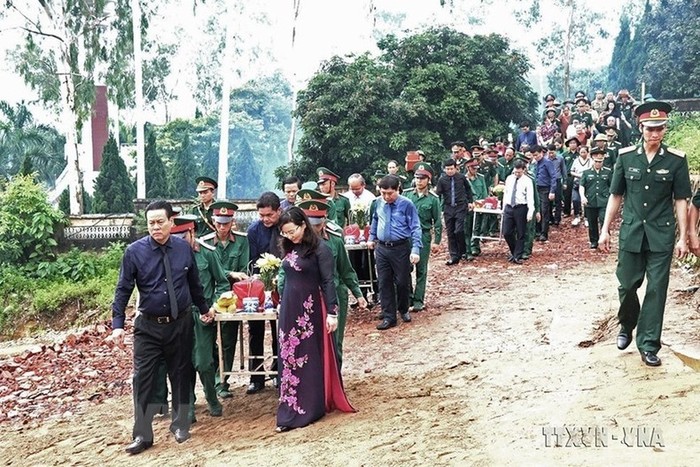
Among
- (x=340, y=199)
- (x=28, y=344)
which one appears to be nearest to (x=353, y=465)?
(x=340, y=199)

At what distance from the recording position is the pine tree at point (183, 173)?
3544 centimetres

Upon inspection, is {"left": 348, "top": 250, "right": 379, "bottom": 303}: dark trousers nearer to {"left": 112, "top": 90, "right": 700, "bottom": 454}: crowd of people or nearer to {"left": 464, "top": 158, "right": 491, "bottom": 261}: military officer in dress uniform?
{"left": 112, "top": 90, "right": 700, "bottom": 454}: crowd of people

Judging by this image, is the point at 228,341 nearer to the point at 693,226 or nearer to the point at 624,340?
the point at 624,340

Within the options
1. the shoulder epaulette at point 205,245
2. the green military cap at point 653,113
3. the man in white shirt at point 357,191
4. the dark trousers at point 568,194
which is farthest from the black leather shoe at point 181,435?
the dark trousers at point 568,194

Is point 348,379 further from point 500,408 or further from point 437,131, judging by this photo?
point 437,131

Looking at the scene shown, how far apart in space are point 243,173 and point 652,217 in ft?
141

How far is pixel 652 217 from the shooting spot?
18.2 ft

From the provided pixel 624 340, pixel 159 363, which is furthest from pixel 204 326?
pixel 624 340

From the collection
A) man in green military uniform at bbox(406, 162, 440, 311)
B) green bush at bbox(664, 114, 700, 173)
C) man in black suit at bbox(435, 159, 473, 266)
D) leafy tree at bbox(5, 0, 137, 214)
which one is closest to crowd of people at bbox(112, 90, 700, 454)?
man in green military uniform at bbox(406, 162, 440, 311)

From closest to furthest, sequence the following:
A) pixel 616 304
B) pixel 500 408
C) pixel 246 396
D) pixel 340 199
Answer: pixel 500 408 < pixel 246 396 < pixel 616 304 < pixel 340 199

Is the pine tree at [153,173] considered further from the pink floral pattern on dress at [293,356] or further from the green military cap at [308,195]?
the pink floral pattern on dress at [293,356]

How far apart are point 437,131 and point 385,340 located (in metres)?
13.8

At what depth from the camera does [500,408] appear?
5586 millimetres

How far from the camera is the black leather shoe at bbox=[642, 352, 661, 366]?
18.3ft
